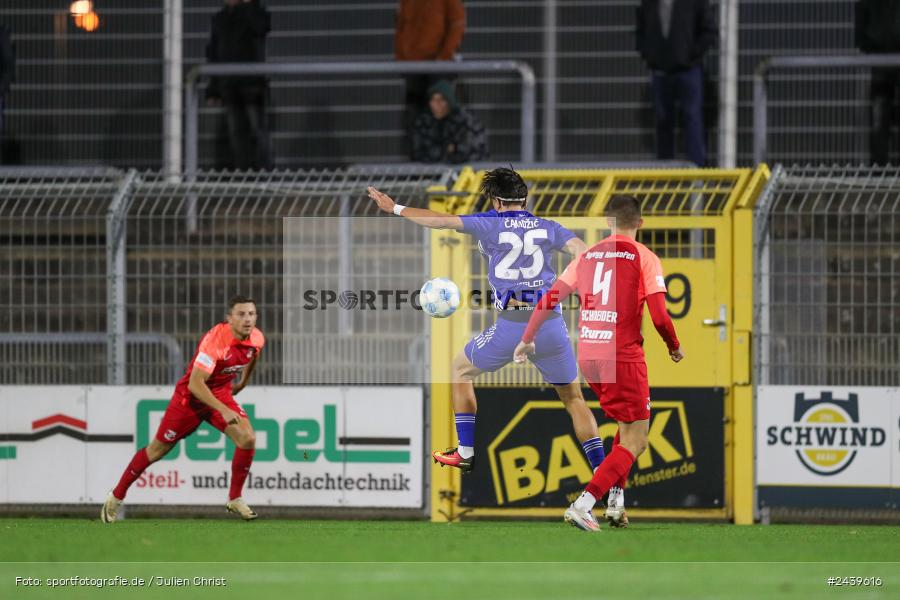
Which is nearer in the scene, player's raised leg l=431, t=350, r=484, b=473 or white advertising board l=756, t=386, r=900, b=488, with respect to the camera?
player's raised leg l=431, t=350, r=484, b=473

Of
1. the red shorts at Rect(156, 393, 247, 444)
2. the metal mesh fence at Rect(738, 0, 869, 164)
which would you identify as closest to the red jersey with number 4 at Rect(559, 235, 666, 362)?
the red shorts at Rect(156, 393, 247, 444)

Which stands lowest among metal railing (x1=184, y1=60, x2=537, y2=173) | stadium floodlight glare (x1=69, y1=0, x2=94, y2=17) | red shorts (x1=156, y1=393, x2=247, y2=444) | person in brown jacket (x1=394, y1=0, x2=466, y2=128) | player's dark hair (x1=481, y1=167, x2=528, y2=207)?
red shorts (x1=156, y1=393, x2=247, y2=444)

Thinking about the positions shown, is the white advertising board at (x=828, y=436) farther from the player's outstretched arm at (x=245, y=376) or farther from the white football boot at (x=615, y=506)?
the player's outstretched arm at (x=245, y=376)

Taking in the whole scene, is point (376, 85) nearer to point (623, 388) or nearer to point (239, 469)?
point (239, 469)

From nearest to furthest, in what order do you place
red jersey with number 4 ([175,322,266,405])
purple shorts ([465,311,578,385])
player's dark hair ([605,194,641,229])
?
1. player's dark hair ([605,194,641,229])
2. purple shorts ([465,311,578,385])
3. red jersey with number 4 ([175,322,266,405])

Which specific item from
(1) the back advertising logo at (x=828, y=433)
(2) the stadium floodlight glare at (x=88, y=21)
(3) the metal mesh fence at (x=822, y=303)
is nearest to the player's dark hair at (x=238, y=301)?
(3) the metal mesh fence at (x=822, y=303)

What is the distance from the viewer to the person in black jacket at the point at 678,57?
49.2 feet

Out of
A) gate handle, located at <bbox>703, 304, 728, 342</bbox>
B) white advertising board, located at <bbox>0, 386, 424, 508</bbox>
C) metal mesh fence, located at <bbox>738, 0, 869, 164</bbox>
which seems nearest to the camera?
gate handle, located at <bbox>703, 304, 728, 342</bbox>

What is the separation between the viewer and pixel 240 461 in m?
12.4

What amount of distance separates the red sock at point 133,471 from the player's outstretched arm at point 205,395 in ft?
2.08

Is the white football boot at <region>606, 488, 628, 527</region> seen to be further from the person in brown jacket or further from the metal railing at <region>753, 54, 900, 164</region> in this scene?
the person in brown jacket

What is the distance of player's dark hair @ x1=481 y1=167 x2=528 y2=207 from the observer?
10891 millimetres

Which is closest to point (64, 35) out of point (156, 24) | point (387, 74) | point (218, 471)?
point (156, 24)

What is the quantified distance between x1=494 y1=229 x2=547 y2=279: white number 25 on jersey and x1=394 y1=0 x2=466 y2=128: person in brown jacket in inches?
200
